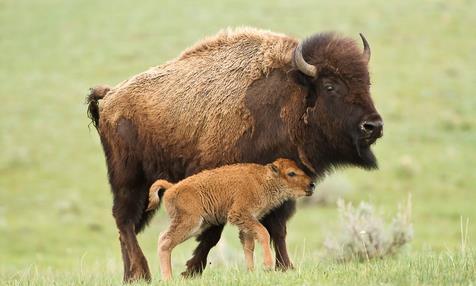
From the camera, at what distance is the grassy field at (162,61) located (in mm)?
20938

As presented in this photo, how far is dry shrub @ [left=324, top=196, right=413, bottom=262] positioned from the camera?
38.3ft

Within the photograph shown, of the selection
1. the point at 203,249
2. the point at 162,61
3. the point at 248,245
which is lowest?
the point at 248,245

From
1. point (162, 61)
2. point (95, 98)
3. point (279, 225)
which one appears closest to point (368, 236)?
point (279, 225)

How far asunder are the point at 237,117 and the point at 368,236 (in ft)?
9.57

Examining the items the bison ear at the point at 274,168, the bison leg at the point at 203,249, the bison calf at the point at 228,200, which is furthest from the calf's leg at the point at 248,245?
the bison leg at the point at 203,249

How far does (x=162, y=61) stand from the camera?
1423 inches

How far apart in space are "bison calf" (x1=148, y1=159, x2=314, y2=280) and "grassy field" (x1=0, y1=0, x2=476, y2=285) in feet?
2.31

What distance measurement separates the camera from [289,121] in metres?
9.52

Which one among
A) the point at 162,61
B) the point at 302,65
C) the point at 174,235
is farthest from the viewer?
the point at 162,61

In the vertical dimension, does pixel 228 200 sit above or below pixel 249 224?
above

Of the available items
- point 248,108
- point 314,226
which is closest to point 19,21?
point 314,226

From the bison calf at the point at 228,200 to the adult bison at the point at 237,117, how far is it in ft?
1.52

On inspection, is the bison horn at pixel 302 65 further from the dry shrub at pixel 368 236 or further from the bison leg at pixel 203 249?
the dry shrub at pixel 368 236

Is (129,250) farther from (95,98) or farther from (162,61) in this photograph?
(162,61)
